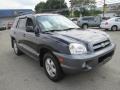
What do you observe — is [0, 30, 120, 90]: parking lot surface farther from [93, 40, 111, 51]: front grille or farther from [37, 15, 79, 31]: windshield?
[37, 15, 79, 31]: windshield

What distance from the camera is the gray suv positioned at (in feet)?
11.2

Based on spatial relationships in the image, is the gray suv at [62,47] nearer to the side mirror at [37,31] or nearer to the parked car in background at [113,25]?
the side mirror at [37,31]

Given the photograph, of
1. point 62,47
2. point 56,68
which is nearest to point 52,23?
point 62,47

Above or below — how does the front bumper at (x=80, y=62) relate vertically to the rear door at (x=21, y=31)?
below

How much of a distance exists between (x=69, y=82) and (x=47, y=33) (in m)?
1.39

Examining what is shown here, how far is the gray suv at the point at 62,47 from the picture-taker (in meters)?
3.43

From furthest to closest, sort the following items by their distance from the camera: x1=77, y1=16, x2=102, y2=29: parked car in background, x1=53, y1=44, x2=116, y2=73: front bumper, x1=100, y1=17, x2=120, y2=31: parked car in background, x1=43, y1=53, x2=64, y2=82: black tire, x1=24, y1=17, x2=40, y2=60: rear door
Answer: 1. x1=77, y1=16, x2=102, y2=29: parked car in background
2. x1=100, y1=17, x2=120, y2=31: parked car in background
3. x1=24, y1=17, x2=40, y2=60: rear door
4. x1=43, y1=53, x2=64, y2=82: black tire
5. x1=53, y1=44, x2=116, y2=73: front bumper

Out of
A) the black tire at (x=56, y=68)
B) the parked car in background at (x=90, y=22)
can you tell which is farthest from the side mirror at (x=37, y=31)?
the parked car in background at (x=90, y=22)

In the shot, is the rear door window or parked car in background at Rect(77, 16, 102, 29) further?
parked car in background at Rect(77, 16, 102, 29)

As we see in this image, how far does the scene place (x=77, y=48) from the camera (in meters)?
3.43

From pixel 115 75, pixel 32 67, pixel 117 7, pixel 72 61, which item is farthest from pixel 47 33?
pixel 117 7

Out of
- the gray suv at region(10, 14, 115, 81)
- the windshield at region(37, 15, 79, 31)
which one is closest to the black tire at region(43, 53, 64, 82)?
the gray suv at region(10, 14, 115, 81)

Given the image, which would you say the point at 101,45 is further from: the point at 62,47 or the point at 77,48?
the point at 62,47

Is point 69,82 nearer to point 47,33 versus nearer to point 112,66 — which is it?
point 47,33
